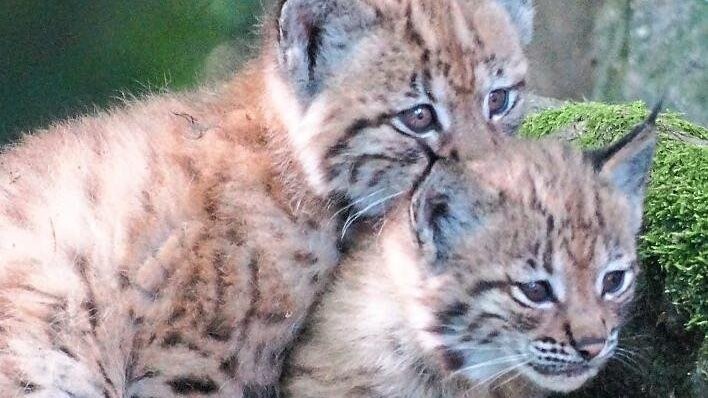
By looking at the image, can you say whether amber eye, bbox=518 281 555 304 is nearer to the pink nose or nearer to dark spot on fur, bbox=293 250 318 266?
the pink nose

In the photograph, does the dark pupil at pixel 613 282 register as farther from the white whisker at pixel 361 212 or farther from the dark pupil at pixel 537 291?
the white whisker at pixel 361 212

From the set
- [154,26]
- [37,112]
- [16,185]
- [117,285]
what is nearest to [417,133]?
[117,285]

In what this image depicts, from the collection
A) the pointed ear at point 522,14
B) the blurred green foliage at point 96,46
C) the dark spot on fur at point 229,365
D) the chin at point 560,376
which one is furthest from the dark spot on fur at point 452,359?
the blurred green foliage at point 96,46

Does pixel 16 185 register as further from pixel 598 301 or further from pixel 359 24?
pixel 598 301

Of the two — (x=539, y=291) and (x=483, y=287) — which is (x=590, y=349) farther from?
(x=483, y=287)

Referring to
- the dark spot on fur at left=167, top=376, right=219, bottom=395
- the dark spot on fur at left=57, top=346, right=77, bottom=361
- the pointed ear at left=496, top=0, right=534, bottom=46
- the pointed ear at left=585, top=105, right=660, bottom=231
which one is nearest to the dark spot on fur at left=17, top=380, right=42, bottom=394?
the dark spot on fur at left=57, top=346, right=77, bottom=361

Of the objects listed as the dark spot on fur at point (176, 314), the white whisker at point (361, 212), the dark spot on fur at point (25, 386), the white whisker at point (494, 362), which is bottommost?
the white whisker at point (494, 362)

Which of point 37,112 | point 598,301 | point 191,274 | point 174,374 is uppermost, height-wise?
point 37,112
